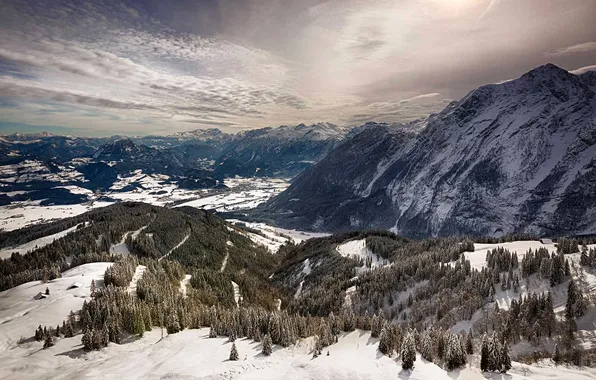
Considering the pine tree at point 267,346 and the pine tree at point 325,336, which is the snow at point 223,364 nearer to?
the pine tree at point 267,346

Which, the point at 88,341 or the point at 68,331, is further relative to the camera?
the point at 68,331

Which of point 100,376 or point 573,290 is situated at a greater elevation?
point 573,290

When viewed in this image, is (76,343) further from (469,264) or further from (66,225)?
(66,225)

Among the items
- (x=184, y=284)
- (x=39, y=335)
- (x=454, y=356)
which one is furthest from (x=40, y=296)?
(x=454, y=356)

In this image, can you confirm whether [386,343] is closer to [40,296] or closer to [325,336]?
[325,336]

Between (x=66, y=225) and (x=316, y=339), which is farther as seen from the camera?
(x=66, y=225)

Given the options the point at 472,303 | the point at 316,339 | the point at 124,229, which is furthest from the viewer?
the point at 124,229

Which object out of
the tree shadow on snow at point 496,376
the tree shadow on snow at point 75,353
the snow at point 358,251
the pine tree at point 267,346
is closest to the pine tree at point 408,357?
the tree shadow on snow at point 496,376

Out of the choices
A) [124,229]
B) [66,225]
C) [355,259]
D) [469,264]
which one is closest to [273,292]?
[355,259]
